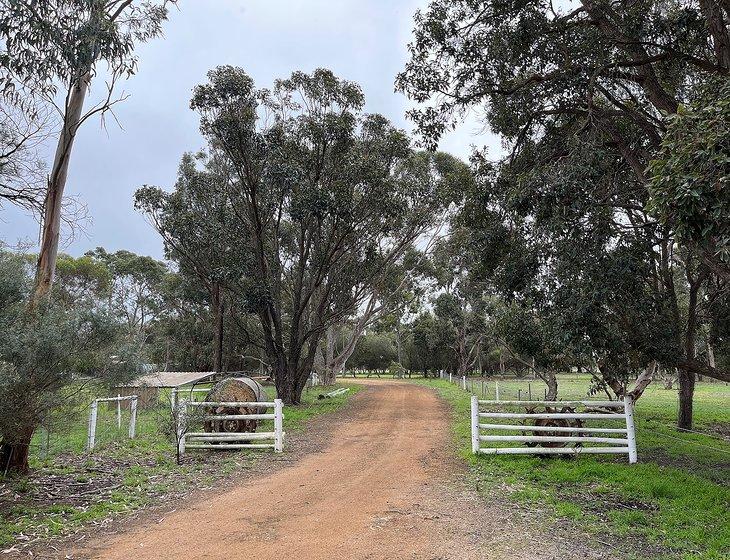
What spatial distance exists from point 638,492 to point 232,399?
8590mm

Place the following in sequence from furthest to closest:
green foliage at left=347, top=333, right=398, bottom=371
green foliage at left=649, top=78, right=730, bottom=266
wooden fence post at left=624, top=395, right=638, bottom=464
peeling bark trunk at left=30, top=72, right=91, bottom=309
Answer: green foliage at left=347, top=333, right=398, bottom=371
wooden fence post at left=624, top=395, right=638, bottom=464
peeling bark trunk at left=30, top=72, right=91, bottom=309
green foliage at left=649, top=78, right=730, bottom=266

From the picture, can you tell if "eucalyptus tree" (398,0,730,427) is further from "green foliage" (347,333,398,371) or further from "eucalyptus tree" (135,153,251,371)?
"green foliage" (347,333,398,371)

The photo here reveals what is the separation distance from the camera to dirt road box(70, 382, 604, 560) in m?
5.37

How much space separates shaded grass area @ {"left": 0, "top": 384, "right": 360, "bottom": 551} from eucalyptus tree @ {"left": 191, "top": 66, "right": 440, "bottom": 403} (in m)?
9.16

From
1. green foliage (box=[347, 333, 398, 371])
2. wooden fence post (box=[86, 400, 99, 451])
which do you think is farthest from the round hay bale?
green foliage (box=[347, 333, 398, 371])

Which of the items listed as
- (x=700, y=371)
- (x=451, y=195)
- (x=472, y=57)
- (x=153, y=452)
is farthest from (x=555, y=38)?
(x=153, y=452)

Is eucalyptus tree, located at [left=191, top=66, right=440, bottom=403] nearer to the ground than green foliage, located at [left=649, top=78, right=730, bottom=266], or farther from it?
farther from it

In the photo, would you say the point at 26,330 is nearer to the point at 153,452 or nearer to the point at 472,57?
the point at 153,452

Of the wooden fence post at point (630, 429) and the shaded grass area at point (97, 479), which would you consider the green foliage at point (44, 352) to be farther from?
the wooden fence post at point (630, 429)

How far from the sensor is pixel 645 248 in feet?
32.6

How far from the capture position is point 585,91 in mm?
10781

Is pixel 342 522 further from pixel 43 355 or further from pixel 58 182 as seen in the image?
pixel 58 182

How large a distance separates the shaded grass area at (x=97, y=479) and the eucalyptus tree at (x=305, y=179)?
30.0 feet

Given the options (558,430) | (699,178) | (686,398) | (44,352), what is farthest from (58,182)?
(686,398)
